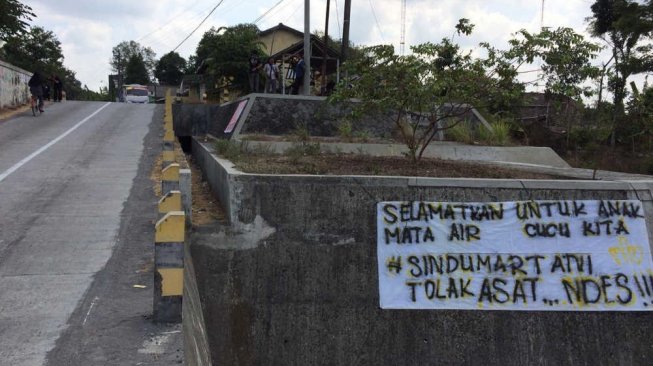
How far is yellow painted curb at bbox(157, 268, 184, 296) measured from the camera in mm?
4793

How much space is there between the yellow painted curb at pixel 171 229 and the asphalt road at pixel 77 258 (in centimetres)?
64

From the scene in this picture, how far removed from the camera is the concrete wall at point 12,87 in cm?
2574

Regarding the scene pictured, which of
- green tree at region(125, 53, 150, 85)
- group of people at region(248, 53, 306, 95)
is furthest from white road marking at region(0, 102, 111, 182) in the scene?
green tree at region(125, 53, 150, 85)

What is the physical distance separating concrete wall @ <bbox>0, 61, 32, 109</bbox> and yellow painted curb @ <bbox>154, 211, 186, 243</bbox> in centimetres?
2366

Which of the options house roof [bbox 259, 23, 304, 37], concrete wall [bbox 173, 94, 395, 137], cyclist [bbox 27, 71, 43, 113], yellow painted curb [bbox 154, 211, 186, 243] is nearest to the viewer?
yellow painted curb [bbox 154, 211, 186, 243]

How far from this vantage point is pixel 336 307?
7.33m

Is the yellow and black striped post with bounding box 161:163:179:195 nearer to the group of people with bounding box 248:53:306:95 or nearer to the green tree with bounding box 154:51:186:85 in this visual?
the group of people with bounding box 248:53:306:95

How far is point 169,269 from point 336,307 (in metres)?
2.91

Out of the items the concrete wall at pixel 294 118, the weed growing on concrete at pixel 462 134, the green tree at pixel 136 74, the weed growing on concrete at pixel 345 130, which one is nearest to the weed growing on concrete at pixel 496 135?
the weed growing on concrete at pixel 462 134

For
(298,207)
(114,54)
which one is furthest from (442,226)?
(114,54)

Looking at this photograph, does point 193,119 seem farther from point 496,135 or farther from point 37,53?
point 37,53

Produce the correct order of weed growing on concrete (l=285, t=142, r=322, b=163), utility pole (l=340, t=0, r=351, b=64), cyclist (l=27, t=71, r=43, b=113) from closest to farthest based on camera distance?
weed growing on concrete (l=285, t=142, r=322, b=163), cyclist (l=27, t=71, r=43, b=113), utility pole (l=340, t=0, r=351, b=64)

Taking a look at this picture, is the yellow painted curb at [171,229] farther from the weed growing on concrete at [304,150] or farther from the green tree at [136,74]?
the green tree at [136,74]

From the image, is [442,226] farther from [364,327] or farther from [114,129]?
[114,129]
